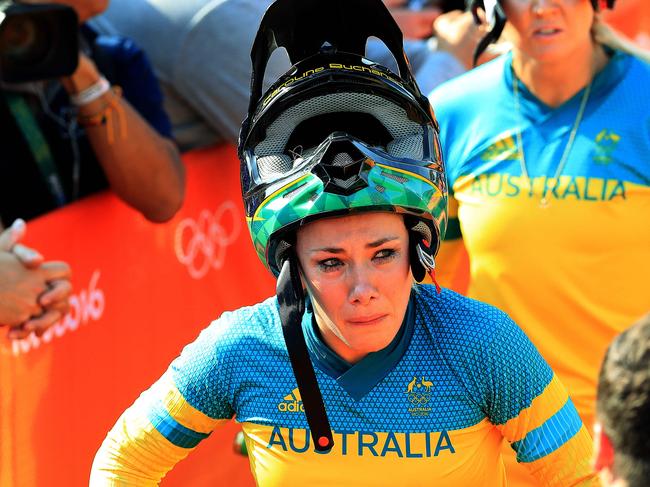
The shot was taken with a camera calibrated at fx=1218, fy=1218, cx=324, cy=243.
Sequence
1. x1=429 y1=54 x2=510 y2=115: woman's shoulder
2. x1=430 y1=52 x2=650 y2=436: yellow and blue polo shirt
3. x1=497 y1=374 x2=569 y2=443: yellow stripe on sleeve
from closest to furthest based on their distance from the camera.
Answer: x1=497 y1=374 x2=569 y2=443: yellow stripe on sleeve
x1=430 y1=52 x2=650 y2=436: yellow and blue polo shirt
x1=429 y1=54 x2=510 y2=115: woman's shoulder

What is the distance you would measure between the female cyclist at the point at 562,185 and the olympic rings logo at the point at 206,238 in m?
1.43

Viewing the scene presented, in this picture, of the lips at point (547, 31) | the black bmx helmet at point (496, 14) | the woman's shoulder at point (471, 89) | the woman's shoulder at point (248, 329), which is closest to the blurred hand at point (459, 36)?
the woman's shoulder at point (471, 89)

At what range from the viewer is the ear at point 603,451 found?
2.03 meters

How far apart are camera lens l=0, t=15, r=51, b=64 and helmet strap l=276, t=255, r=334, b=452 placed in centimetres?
172

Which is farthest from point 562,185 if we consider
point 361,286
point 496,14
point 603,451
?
point 603,451

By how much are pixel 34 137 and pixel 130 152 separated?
38cm

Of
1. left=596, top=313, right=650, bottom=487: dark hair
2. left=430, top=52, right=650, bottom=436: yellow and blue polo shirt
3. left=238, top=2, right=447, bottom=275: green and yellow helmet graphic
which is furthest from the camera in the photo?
left=430, top=52, right=650, bottom=436: yellow and blue polo shirt

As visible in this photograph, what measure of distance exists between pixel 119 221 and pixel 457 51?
215 cm

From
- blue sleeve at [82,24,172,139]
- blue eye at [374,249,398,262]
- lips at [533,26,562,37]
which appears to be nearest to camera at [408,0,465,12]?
blue sleeve at [82,24,172,139]

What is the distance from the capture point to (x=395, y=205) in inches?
113

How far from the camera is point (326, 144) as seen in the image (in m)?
2.87

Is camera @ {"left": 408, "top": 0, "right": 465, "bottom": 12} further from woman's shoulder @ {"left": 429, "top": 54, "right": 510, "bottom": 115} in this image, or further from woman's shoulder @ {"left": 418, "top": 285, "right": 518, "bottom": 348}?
woman's shoulder @ {"left": 418, "top": 285, "right": 518, "bottom": 348}

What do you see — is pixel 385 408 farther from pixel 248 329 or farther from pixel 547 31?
pixel 547 31

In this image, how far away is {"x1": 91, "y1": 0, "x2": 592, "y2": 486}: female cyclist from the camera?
2.92 m
